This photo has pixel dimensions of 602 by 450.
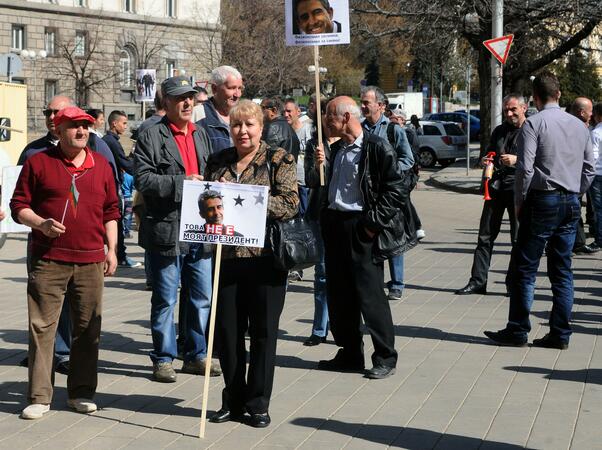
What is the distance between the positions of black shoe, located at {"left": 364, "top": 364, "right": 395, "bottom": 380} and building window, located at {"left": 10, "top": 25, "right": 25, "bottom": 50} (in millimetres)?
56998

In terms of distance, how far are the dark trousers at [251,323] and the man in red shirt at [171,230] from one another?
2.88ft

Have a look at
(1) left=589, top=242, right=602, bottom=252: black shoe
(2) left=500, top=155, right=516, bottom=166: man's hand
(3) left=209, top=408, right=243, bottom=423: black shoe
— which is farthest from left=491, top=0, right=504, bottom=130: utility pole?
(3) left=209, top=408, right=243, bottom=423: black shoe

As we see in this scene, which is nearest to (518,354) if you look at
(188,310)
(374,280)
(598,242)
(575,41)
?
(374,280)

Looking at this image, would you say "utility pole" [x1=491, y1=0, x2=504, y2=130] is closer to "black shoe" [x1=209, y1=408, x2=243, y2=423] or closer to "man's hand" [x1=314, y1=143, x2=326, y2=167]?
"man's hand" [x1=314, y1=143, x2=326, y2=167]

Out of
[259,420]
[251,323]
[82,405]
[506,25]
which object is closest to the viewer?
[259,420]

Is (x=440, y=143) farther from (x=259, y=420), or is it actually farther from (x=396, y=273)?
(x=259, y=420)

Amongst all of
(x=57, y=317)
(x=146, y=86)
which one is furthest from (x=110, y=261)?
(x=146, y=86)

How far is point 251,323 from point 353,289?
1.54m

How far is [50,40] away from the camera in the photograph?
206 ft

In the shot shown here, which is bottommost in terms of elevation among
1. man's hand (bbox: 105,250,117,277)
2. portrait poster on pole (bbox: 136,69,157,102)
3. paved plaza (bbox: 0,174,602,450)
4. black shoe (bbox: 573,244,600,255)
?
paved plaza (bbox: 0,174,602,450)

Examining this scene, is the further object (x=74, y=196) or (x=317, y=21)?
(x=317, y=21)

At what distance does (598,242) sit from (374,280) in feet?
27.2

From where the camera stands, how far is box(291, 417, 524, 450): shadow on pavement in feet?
19.6

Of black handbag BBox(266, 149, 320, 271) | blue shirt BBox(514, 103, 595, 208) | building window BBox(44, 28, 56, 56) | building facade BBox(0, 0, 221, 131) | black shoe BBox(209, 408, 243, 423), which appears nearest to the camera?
black handbag BBox(266, 149, 320, 271)
